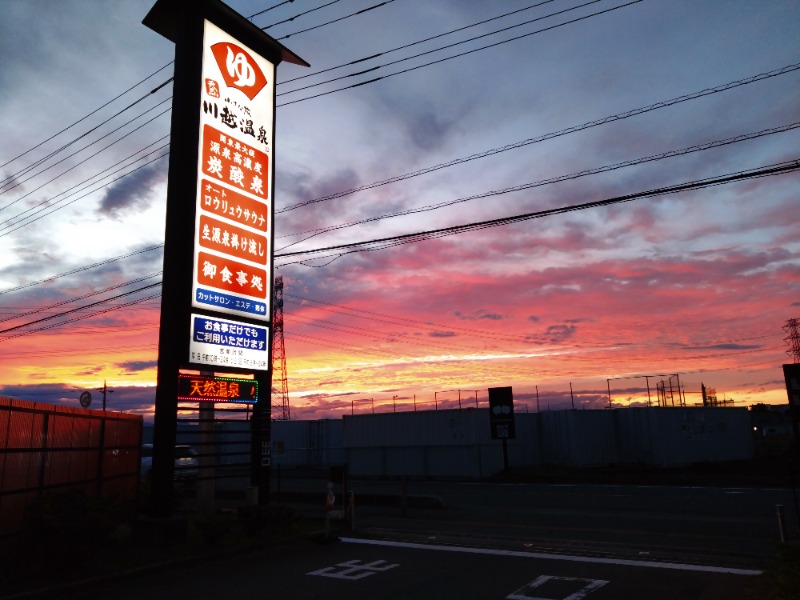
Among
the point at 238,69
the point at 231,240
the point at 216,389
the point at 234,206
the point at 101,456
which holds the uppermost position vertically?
the point at 238,69

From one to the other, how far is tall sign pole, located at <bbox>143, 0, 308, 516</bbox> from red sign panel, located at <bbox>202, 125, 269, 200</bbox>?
3 cm

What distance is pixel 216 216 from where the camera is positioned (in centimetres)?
1585

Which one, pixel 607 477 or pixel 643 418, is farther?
pixel 643 418

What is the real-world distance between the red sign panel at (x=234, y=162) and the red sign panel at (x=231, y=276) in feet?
6.78

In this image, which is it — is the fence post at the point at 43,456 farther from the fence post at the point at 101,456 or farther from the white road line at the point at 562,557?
the white road line at the point at 562,557

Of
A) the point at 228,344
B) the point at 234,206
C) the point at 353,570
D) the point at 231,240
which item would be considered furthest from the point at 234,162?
the point at 353,570

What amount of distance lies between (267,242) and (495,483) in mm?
22750

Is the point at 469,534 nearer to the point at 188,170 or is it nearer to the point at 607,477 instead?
the point at 188,170

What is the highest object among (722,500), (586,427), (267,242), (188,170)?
(188,170)

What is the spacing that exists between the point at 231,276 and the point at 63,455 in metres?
5.35

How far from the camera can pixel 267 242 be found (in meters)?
17.3

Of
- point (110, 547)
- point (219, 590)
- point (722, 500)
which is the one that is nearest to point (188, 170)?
point (110, 547)

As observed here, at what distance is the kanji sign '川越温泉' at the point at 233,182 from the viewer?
15.5m

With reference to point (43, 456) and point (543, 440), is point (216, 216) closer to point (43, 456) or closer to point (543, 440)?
point (43, 456)
